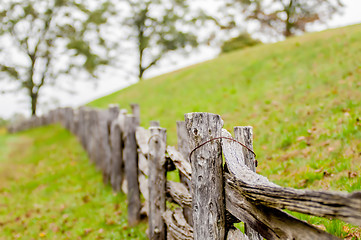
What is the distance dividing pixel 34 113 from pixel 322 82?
2915 cm

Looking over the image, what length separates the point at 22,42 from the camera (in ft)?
93.6

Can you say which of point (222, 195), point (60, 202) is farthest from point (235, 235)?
point (60, 202)

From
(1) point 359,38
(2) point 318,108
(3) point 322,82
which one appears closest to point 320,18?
(1) point 359,38

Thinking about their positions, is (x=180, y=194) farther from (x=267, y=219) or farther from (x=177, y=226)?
(x=267, y=219)

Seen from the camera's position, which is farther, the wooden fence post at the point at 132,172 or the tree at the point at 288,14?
the tree at the point at 288,14

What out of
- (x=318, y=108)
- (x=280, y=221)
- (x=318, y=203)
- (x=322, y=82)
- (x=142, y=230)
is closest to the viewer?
(x=318, y=203)

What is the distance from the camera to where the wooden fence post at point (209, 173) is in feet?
7.94

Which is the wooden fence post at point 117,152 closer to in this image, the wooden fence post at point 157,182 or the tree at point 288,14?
the wooden fence post at point 157,182

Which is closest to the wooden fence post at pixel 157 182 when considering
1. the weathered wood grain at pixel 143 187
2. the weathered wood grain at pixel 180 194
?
the weathered wood grain at pixel 180 194

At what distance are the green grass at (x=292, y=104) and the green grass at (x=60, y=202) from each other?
9.19 feet

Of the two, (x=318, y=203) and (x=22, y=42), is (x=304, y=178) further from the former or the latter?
(x=22, y=42)

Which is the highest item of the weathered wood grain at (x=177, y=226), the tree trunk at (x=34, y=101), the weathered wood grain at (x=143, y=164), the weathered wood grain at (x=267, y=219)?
the tree trunk at (x=34, y=101)

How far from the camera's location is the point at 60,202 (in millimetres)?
7488

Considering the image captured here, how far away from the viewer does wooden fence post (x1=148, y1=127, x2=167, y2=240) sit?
4.05m
